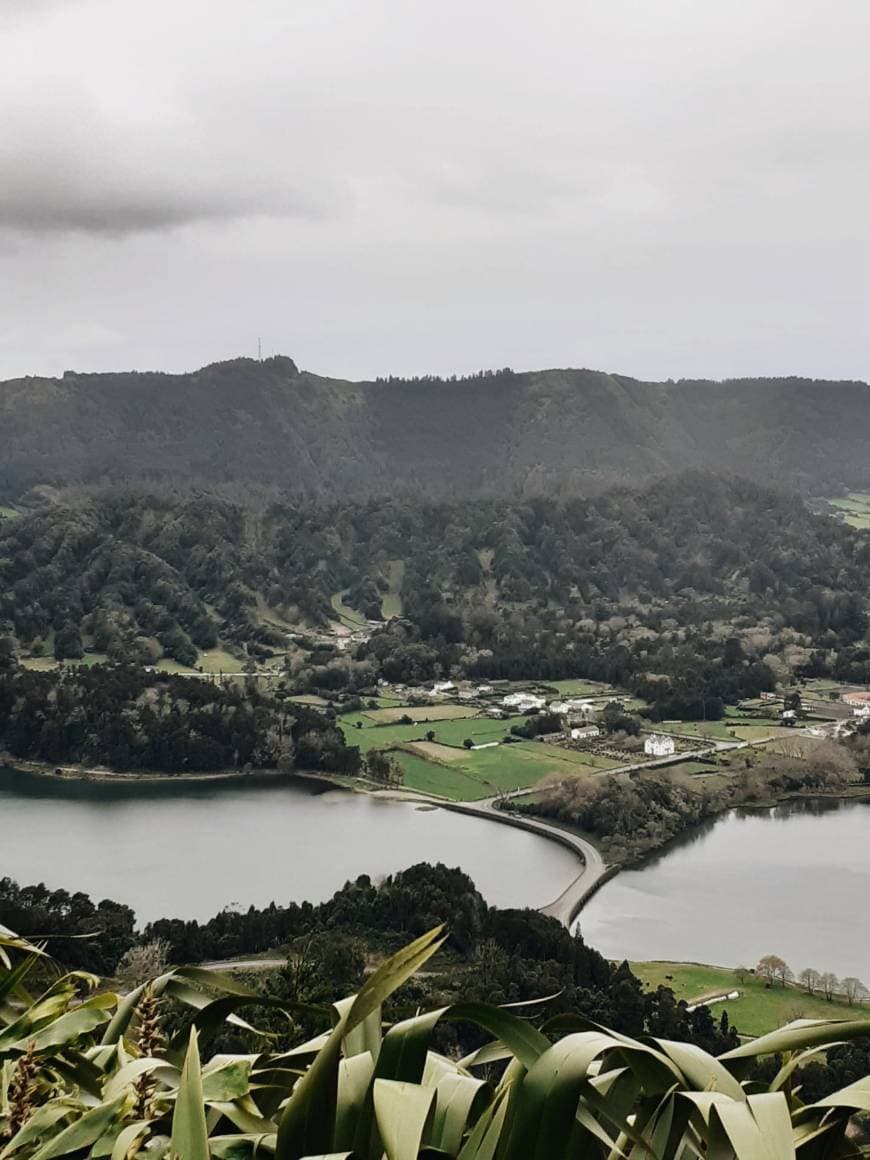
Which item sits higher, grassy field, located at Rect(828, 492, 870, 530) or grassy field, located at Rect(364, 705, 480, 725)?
grassy field, located at Rect(828, 492, 870, 530)

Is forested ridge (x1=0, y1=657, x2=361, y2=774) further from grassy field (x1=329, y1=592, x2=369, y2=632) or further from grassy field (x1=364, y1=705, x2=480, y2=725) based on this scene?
grassy field (x1=329, y1=592, x2=369, y2=632)

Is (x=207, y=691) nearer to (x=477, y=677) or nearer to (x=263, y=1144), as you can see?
(x=477, y=677)

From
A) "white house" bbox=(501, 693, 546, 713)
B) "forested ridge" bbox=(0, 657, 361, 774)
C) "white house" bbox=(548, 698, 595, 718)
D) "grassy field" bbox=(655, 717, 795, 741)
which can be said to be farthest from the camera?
"white house" bbox=(501, 693, 546, 713)

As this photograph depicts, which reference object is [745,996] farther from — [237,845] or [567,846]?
[237,845]

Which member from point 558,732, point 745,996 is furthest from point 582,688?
point 745,996

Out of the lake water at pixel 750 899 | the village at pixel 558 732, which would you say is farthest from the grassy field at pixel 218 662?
the lake water at pixel 750 899

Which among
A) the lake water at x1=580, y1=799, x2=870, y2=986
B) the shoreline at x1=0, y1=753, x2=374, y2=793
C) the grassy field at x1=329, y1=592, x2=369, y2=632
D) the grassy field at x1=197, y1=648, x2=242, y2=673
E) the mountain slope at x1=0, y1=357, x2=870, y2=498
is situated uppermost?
the mountain slope at x1=0, y1=357, x2=870, y2=498

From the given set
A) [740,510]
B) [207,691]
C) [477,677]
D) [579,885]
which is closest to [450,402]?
[740,510]

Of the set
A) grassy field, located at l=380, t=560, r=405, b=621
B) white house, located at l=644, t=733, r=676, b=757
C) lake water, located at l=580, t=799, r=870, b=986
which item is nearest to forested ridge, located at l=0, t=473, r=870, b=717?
grassy field, located at l=380, t=560, r=405, b=621
